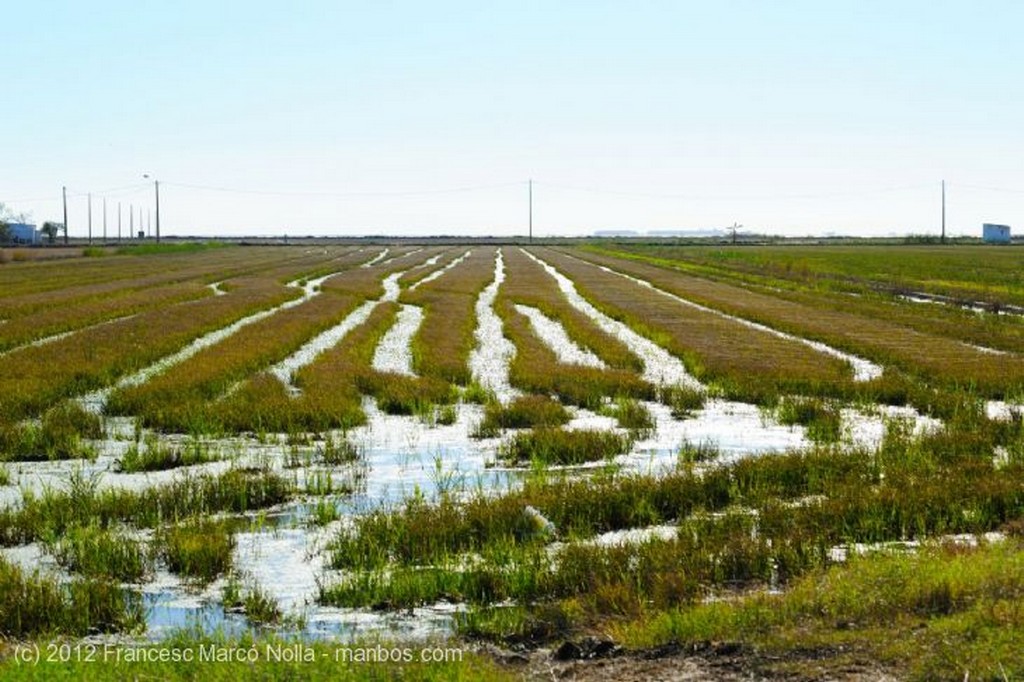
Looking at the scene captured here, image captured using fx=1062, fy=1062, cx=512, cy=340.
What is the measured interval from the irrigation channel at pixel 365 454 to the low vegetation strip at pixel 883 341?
0.81 meters

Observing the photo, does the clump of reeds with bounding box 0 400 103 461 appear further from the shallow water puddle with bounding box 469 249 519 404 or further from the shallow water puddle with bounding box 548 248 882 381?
the shallow water puddle with bounding box 548 248 882 381

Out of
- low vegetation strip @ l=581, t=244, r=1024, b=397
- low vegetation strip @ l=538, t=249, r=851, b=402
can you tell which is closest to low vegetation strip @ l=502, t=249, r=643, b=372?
low vegetation strip @ l=538, t=249, r=851, b=402

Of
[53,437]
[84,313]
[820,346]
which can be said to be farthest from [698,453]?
[84,313]

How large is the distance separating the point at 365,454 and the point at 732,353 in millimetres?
12646

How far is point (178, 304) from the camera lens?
130ft

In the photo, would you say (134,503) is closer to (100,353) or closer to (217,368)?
(217,368)

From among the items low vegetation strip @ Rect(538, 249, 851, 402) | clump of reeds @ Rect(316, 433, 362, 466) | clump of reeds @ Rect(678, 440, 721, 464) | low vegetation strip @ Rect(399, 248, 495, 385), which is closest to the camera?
clump of reeds @ Rect(678, 440, 721, 464)

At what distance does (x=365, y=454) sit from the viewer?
14414 mm

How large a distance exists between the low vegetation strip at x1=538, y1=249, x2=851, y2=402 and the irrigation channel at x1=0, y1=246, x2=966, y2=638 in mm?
438

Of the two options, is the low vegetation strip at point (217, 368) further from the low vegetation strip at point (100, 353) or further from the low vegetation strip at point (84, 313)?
the low vegetation strip at point (84, 313)

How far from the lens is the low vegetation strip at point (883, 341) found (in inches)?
801

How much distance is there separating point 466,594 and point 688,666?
2.18 m

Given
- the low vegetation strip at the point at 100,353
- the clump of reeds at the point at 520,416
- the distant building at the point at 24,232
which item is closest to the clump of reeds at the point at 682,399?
the clump of reeds at the point at 520,416

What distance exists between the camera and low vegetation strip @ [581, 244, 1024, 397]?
20.3 meters
